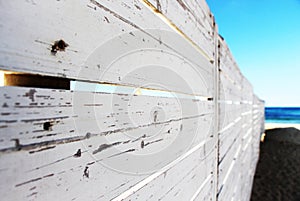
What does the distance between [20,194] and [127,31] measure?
45 cm

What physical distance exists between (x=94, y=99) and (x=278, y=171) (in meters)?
7.08

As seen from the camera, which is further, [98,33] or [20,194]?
[98,33]

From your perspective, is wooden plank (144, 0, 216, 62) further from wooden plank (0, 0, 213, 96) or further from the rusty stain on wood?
the rusty stain on wood

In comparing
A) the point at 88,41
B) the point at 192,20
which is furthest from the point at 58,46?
the point at 192,20

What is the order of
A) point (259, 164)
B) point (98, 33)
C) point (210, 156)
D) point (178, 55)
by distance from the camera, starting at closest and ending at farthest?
point (98, 33) → point (178, 55) → point (210, 156) → point (259, 164)

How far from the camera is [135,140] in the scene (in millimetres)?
668

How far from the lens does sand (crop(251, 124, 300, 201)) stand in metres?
4.99

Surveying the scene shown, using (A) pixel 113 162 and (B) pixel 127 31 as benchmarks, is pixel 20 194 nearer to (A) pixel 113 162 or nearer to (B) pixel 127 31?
(A) pixel 113 162

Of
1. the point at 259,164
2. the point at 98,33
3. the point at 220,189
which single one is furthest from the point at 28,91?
the point at 259,164

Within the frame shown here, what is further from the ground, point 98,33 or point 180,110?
point 98,33

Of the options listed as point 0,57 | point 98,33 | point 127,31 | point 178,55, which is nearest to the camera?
point 0,57

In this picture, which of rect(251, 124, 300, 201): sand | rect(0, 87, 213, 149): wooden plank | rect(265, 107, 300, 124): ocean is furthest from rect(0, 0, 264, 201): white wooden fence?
rect(265, 107, 300, 124): ocean

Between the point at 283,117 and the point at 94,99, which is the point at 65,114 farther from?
the point at 283,117

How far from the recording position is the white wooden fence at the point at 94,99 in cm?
35
